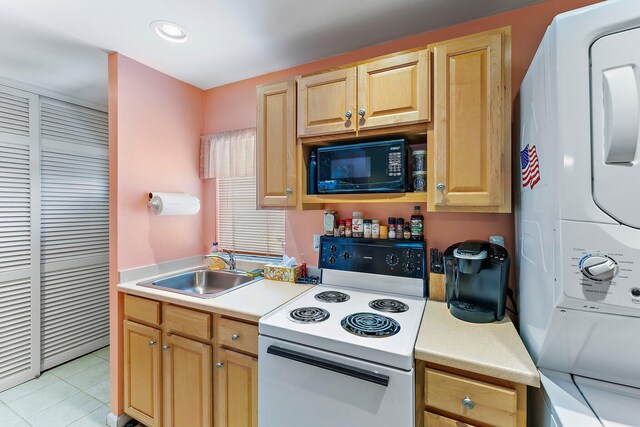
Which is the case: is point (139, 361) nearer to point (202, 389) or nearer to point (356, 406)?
point (202, 389)

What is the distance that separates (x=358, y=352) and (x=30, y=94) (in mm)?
3282

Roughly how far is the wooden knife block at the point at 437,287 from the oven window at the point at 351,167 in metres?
0.67

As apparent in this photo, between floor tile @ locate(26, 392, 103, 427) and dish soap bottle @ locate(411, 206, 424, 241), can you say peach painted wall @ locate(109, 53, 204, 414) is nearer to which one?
floor tile @ locate(26, 392, 103, 427)

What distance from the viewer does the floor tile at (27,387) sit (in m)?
2.21

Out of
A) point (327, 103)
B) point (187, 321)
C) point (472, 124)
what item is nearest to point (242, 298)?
point (187, 321)

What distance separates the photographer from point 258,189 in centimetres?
187

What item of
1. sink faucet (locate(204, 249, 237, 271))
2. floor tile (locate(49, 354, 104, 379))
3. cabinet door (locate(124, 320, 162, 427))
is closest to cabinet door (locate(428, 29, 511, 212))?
sink faucet (locate(204, 249, 237, 271))

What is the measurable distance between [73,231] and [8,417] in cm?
144

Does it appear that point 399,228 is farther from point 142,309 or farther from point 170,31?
point 170,31

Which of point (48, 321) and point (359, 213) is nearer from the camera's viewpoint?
point (359, 213)

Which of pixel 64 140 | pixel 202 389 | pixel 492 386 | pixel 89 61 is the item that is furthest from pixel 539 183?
pixel 64 140

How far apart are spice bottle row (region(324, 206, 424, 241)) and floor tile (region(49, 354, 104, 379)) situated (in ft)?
8.60

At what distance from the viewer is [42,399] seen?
2191 mm

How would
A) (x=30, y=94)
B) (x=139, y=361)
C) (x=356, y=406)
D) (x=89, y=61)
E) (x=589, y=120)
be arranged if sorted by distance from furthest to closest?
1. (x=30, y=94)
2. (x=89, y=61)
3. (x=139, y=361)
4. (x=356, y=406)
5. (x=589, y=120)
